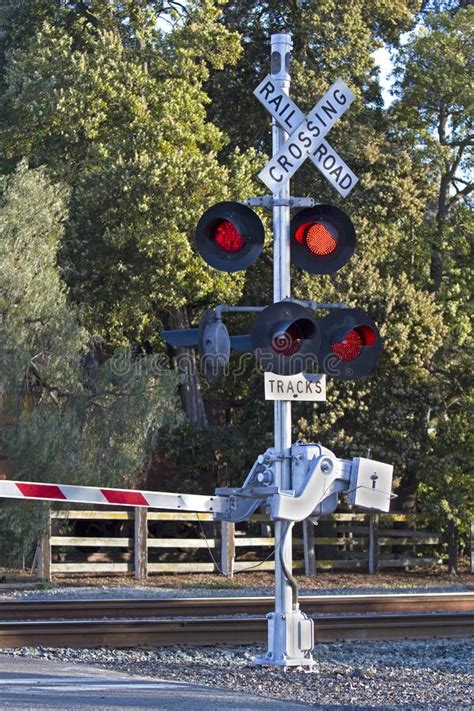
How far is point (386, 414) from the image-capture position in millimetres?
28109

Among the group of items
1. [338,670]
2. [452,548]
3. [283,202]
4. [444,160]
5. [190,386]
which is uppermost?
[444,160]

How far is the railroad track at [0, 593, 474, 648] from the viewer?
1229cm

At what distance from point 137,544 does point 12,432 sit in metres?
3.10

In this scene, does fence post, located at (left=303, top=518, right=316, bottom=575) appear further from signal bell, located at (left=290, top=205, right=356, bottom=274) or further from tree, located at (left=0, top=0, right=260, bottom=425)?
signal bell, located at (left=290, top=205, right=356, bottom=274)

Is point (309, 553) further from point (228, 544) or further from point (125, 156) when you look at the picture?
point (125, 156)

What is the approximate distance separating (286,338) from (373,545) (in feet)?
63.9

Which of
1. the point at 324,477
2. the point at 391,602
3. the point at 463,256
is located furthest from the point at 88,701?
the point at 463,256

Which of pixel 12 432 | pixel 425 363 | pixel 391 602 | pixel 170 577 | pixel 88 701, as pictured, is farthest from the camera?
pixel 425 363

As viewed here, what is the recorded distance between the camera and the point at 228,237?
9.98 m

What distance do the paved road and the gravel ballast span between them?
60 centimetres

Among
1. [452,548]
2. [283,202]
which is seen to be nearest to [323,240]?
[283,202]

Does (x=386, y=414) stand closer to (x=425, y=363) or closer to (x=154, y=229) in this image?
(x=425, y=363)

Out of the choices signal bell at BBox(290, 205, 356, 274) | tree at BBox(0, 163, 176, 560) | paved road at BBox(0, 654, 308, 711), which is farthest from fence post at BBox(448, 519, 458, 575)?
paved road at BBox(0, 654, 308, 711)

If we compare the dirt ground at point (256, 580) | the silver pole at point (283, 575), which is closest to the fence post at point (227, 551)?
the dirt ground at point (256, 580)
